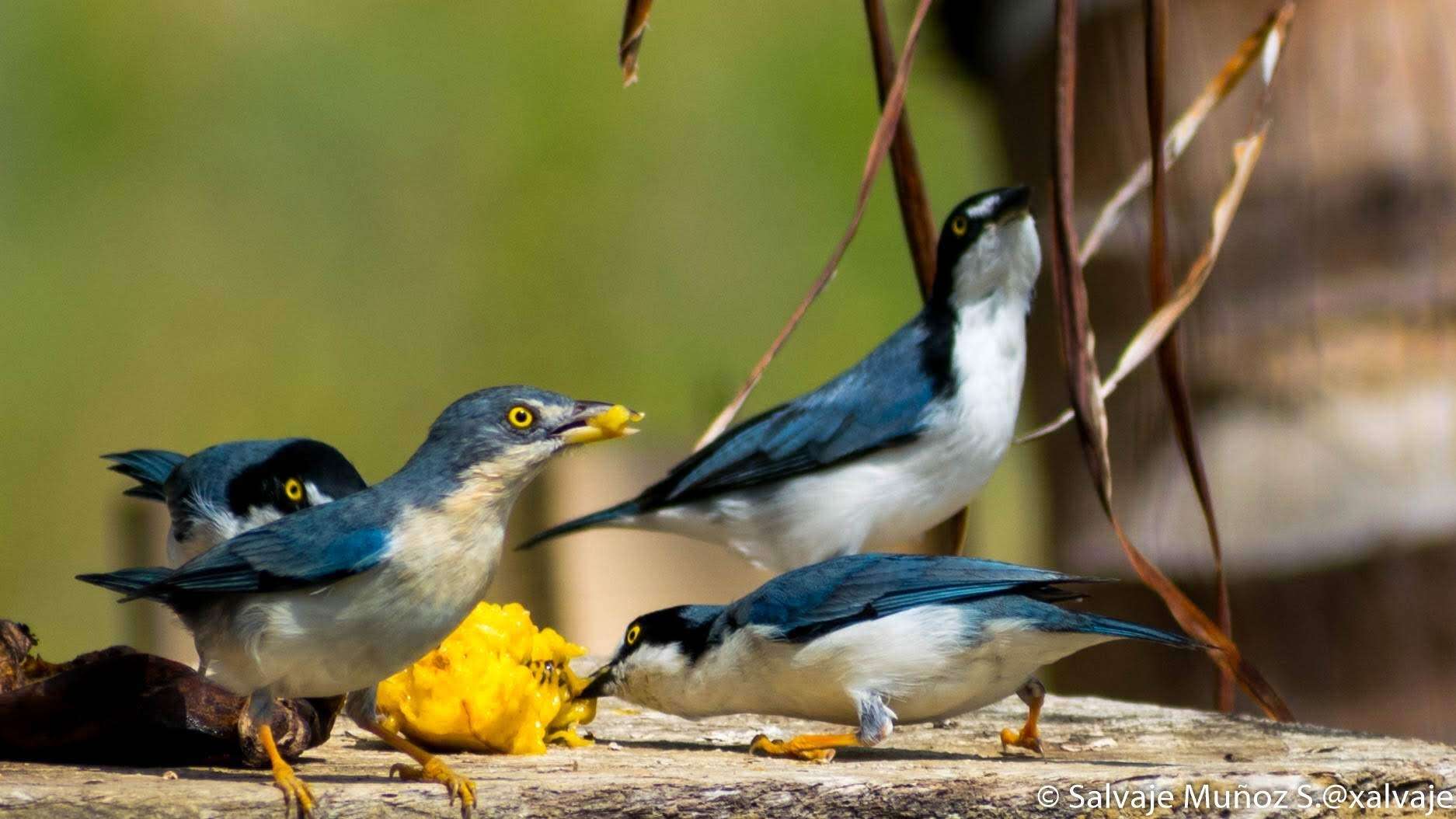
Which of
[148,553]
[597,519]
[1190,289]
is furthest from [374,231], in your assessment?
[1190,289]

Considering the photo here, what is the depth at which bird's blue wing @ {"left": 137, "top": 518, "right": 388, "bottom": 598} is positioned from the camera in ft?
7.54

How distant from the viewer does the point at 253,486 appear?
3.00 m

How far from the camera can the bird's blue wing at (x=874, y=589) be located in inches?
109

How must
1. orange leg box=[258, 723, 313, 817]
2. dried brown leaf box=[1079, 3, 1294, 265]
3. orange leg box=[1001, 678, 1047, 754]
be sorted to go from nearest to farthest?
orange leg box=[258, 723, 313, 817] → orange leg box=[1001, 678, 1047, 754] → dried brown leaf box=[1079, 3, 1294, 265]

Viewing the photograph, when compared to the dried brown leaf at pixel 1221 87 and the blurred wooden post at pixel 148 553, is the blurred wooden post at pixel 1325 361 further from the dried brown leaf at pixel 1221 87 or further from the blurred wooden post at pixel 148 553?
the blurred wooden post at pixel 148 553

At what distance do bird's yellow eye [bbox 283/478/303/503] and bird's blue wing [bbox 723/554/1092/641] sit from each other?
82cm

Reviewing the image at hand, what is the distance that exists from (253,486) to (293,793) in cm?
96

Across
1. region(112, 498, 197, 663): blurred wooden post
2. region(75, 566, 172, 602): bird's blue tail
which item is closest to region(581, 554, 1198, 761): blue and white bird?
region(75, 566, 172, 602): bird's blue tail

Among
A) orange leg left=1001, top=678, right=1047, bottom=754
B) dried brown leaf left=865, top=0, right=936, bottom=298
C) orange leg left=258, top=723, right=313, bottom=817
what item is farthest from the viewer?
dried brown leaf left=865, top=0, right=936, bottom=298

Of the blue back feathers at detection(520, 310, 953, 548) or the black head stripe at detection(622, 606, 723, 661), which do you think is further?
the blue back feathers at detection(520, 310, 953, 548)

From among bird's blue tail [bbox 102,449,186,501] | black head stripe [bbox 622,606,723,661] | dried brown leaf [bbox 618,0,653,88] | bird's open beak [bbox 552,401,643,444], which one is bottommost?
black head stripe [bbox 622,606,723,661]

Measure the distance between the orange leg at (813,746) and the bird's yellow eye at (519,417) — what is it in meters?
0.73

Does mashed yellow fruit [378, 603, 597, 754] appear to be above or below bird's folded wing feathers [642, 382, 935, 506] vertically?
below

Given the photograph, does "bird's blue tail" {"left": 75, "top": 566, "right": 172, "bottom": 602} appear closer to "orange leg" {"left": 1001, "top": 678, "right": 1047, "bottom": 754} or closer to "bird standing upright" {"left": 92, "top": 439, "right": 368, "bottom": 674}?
"bird standing upright" {"left": 92, "top": 439, "right": 368, "bottom": 674}
